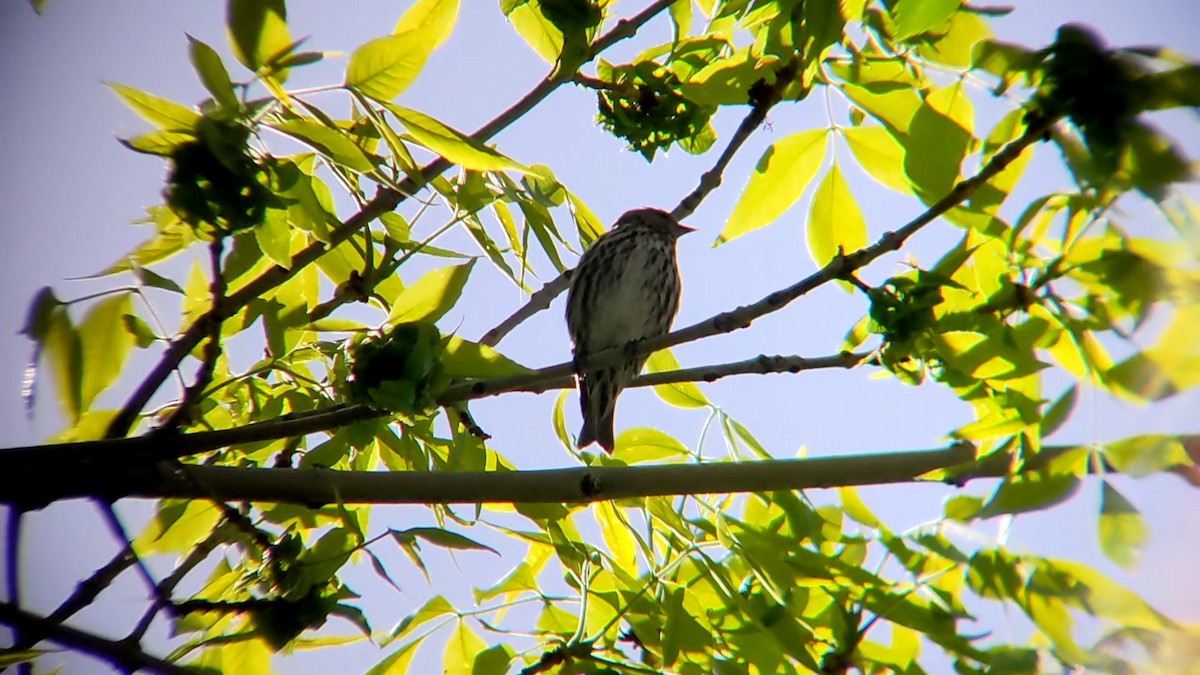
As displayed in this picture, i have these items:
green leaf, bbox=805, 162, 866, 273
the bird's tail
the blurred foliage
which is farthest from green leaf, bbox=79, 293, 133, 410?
the bird's tail

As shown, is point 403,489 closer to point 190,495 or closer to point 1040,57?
point 190,495

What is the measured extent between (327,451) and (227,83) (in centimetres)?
76

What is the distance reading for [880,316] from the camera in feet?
5.29

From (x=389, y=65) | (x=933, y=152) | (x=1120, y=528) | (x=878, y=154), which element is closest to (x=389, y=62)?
(x=389, y=65)

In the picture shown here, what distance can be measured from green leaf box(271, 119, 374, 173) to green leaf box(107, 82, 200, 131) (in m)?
0.12

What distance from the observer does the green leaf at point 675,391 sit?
2.13 m

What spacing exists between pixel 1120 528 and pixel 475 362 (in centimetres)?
87

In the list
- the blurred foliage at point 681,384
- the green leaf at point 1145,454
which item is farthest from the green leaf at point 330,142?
the green leaf at point 1145,454

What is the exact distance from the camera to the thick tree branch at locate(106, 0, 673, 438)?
60.9 inches

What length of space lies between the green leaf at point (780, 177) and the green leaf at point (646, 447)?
1.46 ft

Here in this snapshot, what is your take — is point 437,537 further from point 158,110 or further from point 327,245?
point 158,110

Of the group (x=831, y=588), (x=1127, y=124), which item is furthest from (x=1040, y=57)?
(x=831, y=588)

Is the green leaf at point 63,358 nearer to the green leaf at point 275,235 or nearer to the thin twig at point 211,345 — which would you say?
the thin twig at point 211,345

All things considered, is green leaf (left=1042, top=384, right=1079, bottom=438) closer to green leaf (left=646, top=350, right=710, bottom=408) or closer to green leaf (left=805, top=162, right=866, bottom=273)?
green leaf (left=805, top=162, right=866, bottom=273)
